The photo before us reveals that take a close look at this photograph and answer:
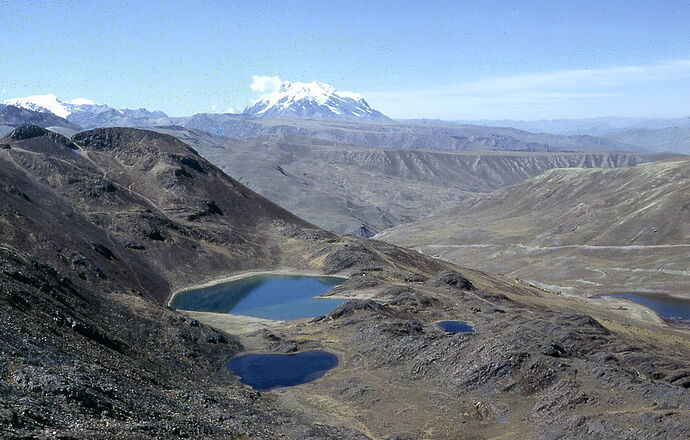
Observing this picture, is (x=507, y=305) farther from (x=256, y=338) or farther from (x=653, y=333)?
(x=256, y=338)

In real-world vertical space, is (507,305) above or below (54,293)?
below

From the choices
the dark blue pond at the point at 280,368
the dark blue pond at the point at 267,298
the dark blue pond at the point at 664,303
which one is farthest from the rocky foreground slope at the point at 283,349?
the dark blue pond at the point at 664,303

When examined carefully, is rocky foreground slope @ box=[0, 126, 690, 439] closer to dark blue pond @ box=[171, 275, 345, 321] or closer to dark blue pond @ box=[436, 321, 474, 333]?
dark blue pond @ box=[436, 321, 474, 333]

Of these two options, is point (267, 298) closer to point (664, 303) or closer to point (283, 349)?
point (283, 349)

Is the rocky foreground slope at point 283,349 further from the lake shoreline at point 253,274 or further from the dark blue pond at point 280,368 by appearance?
the dark blue pond at point 280,368

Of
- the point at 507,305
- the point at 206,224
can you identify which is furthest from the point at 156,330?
the point at 206,224

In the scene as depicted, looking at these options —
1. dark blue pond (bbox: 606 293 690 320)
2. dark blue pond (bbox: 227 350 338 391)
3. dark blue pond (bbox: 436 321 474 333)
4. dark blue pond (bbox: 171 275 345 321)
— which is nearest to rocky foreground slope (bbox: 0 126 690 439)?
dark blue pond (bbox: 436 321 474 333)
